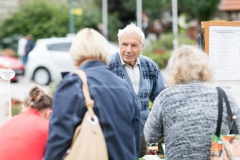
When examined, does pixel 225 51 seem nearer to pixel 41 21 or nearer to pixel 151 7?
pixel 41 21

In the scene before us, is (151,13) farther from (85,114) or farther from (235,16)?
(85,114)

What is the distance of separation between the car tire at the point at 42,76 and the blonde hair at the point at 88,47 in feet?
56.2

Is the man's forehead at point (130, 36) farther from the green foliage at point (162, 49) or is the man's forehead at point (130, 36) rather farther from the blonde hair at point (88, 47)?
the green foliage at point (162, 49)

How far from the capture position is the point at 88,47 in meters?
3.88

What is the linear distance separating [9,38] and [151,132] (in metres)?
30.9

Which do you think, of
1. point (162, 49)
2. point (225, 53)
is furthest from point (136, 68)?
point (162, 49)

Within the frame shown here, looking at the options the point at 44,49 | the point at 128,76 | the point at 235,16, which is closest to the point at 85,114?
the point at 128,76

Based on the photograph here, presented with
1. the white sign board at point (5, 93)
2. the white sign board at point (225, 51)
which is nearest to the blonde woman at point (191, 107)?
the white sign board at point (225, 51)

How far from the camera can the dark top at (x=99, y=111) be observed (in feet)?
12.2

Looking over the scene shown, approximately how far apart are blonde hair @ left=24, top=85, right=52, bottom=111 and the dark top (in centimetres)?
48

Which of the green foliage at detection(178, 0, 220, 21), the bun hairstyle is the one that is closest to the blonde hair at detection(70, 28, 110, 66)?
the bun hairstyle

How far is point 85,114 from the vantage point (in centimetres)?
371

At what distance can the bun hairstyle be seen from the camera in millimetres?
4289

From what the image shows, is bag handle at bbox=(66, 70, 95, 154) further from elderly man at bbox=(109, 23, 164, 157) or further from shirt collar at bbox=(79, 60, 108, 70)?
elderly man at bbox=(109, 23, 164, 157)
